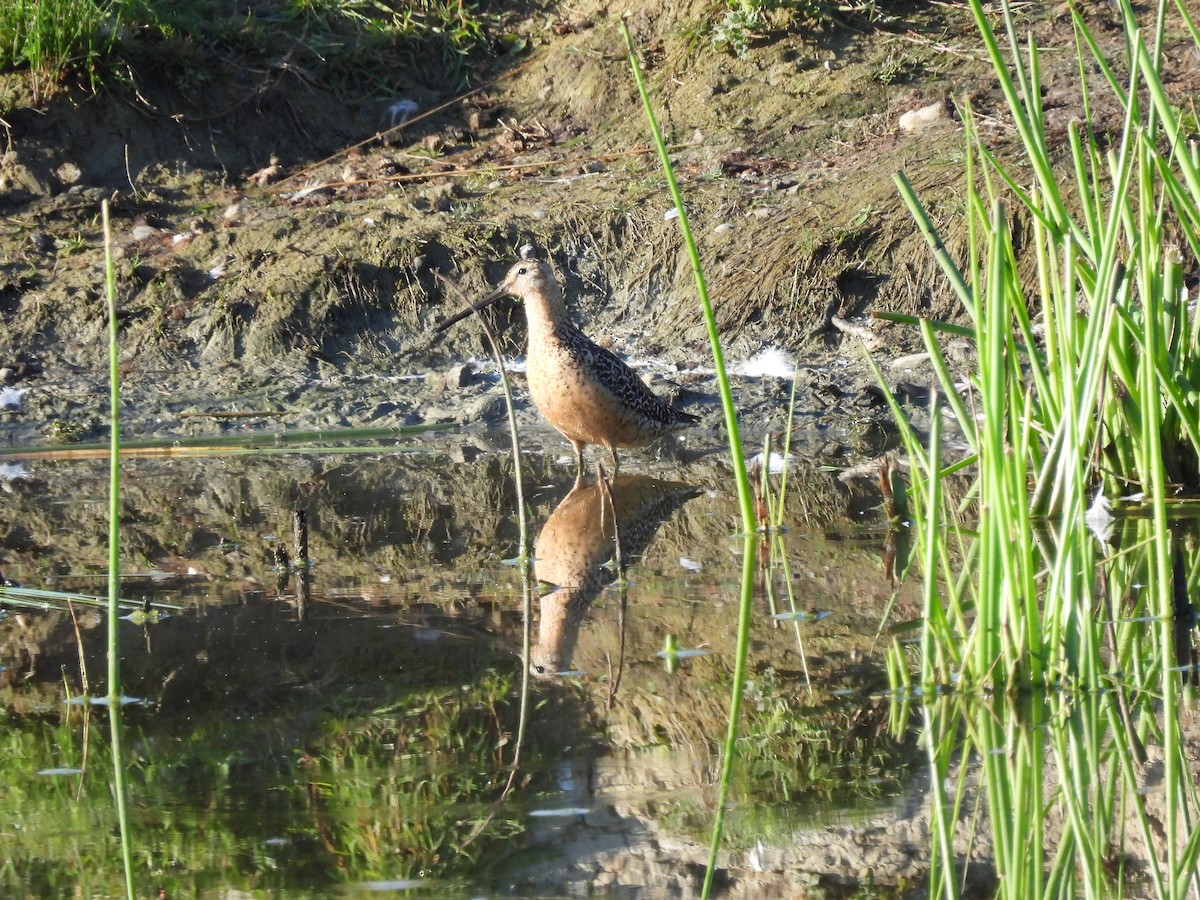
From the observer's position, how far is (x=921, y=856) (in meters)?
Result: 2.87

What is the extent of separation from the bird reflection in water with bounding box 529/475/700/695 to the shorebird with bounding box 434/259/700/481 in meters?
0.29

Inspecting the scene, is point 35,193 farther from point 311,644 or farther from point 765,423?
point 311,644

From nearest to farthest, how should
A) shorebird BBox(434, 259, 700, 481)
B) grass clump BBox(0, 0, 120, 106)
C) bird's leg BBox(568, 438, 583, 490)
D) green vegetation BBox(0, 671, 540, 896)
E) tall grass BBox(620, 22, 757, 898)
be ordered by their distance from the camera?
green vegetation BBox(0, 671, 540, 896), tall grass BBox(620, 22, 757, 898), shorebird BBox(434, 259, 700, 481), bird's leg BBox(568, 438, 583, 490), grass clump BBox(0, 0, 120, 106)

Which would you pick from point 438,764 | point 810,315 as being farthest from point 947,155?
point 438,764

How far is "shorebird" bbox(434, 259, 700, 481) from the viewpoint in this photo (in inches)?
283

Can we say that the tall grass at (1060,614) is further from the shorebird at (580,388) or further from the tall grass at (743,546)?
the shorebird at (580,388)

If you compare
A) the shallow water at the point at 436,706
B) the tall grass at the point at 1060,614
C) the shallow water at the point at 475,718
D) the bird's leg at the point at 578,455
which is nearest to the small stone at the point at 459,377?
the bird's leg at the point at 578,455

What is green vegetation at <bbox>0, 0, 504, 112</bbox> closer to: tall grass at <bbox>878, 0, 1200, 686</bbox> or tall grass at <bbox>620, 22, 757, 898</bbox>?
tall grass at <bbox>620, 22, 757, 898</bbox>

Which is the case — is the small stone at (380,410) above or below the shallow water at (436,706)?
above

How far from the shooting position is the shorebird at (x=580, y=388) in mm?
7184

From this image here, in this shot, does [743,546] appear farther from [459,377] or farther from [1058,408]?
[459,377]

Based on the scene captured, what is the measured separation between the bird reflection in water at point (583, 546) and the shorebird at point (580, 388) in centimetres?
29

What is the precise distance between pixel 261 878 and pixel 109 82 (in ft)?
25.2

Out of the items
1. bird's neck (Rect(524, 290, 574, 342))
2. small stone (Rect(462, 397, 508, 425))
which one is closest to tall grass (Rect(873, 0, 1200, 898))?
bird's neck (Rect(524, 290, 574, 342))
